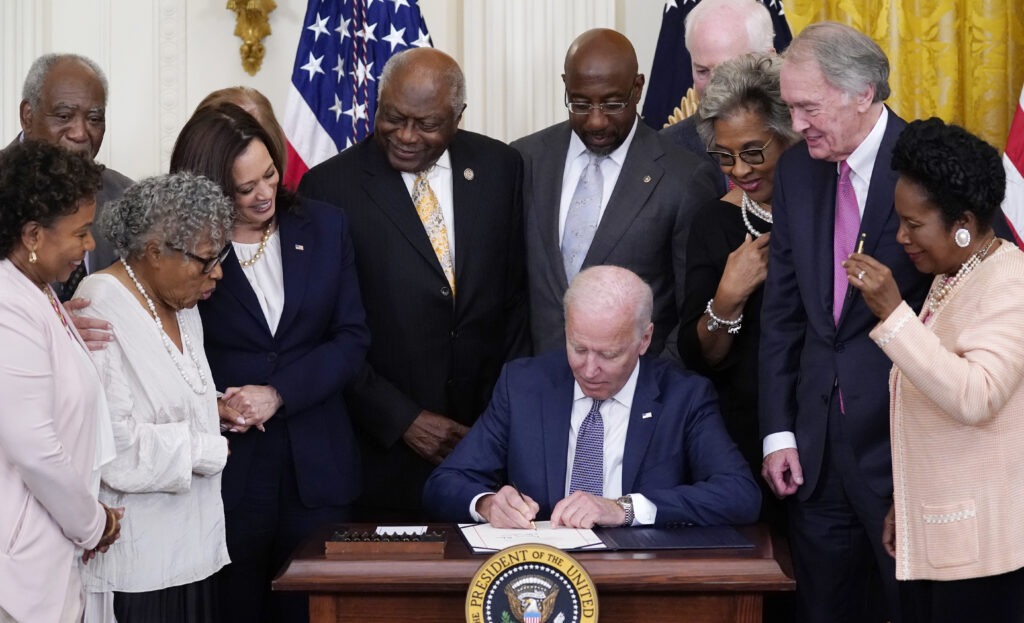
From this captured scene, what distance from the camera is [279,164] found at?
404 cm

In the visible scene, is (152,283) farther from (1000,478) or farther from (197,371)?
(1000,478)

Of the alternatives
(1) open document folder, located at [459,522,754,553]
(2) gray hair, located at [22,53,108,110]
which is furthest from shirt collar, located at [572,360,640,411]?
(2) gray hair, located at [22,53,108,110]

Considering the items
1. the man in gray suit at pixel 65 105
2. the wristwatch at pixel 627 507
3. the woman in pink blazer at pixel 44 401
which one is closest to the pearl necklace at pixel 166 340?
the woman in pink blazer at pixel 44 401

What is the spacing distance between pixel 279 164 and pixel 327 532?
1.23 meters

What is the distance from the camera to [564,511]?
3.35m

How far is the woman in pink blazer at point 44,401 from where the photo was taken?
2963 millimetres

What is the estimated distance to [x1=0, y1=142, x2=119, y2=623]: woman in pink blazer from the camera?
2.96 m

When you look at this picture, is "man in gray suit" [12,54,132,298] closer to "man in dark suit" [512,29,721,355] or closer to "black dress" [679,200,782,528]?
"man in dark suit" [512,29,721,355]

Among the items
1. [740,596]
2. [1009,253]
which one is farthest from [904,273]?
[740,596]

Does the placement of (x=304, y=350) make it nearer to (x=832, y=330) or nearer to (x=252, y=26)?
(x=832, y=330)

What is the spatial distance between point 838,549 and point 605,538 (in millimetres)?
737

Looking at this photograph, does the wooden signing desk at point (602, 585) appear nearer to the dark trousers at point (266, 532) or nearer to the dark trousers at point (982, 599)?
the dark trousers at point (982, 599)

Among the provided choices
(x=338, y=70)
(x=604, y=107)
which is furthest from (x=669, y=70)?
(x=604, y=107)

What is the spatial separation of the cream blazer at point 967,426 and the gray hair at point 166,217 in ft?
5.49
